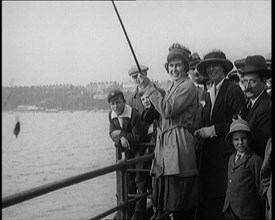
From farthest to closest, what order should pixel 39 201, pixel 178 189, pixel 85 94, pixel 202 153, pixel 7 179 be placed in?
pixel 39 201 < pixel 7 179 < pixel 85 94 < pixel 202 153 < pixel 178 189

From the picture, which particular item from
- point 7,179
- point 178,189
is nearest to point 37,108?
point 178,189

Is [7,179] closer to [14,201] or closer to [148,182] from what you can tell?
[148,182]

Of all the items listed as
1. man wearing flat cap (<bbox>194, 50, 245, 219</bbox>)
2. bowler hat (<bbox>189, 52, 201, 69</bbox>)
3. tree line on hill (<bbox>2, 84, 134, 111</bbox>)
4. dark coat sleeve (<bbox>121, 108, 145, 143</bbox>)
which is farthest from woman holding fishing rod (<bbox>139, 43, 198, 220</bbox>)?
bowler hat (<bbox>189, 52, 201, 69</bbox>)

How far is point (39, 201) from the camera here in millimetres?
23062

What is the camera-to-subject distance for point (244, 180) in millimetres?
3023

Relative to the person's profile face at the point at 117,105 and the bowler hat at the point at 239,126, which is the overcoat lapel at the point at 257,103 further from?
the person's profile face at the point at 117,105

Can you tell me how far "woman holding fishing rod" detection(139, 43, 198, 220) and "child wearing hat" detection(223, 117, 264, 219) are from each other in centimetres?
34

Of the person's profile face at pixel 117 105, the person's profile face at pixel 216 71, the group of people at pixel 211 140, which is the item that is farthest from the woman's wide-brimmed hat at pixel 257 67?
the person's profile face at pixel 117 105

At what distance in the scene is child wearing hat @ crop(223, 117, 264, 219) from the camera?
299 centimetres

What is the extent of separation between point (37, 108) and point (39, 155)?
868 inches

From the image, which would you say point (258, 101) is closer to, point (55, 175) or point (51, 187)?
point (51, 187)

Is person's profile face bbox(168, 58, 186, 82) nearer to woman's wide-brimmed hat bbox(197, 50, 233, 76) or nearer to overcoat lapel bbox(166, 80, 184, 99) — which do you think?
overcoat lapel bbox(166, 80, 184, 99)

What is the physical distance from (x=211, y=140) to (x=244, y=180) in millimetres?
507

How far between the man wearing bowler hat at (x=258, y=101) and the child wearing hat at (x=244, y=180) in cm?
6
